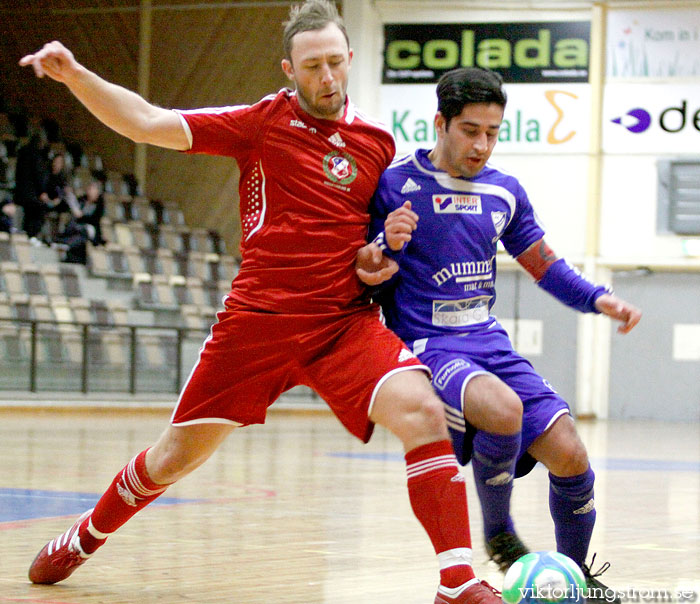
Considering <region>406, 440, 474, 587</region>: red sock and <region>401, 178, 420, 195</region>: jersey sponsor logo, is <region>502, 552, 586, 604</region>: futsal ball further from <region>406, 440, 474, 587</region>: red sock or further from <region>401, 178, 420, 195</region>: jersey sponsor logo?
<region>401, 178, 420, 195</region>: jersey sponsor logo

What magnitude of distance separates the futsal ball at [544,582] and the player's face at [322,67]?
5.41 ft

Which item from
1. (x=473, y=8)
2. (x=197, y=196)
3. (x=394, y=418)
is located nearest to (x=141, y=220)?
(x=197, y=196)

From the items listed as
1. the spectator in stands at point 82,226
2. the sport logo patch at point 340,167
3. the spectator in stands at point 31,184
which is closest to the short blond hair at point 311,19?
the sport logo patch at point 340,167

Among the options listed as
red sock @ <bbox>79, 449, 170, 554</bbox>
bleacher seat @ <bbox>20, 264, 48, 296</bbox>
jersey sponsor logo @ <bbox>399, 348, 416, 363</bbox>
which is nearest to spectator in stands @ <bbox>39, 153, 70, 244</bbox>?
bleacher seat @ <bbox>20, 264, 48, 296</bbox>

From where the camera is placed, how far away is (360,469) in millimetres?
9125

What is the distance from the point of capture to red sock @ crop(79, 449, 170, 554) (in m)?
4.23

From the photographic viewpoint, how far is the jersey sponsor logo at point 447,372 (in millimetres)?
3840

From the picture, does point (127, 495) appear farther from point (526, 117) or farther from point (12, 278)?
point (526, 117)

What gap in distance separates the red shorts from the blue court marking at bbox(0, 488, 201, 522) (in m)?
2.20

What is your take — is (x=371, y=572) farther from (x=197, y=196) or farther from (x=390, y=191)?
(x=197, y=196)

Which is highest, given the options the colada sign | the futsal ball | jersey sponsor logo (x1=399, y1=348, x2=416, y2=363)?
the colada sign

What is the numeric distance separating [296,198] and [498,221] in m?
0.71

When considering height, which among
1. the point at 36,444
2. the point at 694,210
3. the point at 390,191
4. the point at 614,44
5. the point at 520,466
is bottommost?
the point at 36,444

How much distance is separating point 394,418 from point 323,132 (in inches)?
42.2
